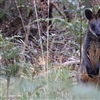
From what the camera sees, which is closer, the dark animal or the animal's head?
the dark animal

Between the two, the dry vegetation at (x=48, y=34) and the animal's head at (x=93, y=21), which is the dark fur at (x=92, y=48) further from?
the dry vegetation at (x=48, y=34)

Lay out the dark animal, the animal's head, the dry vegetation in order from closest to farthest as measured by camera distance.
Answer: the dark animal
the animal's head
the dry vegetation

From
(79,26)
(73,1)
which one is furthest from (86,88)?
(73,1)

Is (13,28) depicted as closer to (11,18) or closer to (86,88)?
(11,18)

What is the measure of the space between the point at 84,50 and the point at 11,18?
392 centimetres

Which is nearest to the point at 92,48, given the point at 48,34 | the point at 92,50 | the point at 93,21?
the point at 92,50

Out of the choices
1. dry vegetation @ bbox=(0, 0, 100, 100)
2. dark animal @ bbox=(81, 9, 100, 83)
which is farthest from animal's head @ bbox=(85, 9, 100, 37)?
dry vegetation @ bbox=(0, 0, 100, 100)

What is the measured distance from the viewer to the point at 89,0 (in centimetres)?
559

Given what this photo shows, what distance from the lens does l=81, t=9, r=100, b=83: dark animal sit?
4.05 m

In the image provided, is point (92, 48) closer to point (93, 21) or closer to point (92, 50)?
point (92, 50)

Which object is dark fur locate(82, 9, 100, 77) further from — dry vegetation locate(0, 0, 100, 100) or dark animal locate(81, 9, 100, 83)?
dry vegetation locate(0, 0, 100, 100)

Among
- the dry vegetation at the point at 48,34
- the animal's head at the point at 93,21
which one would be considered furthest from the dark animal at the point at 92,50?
the dry vegetation at the point at 48,34

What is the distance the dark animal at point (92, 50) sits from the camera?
13.3 feet

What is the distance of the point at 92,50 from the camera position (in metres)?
4.10
